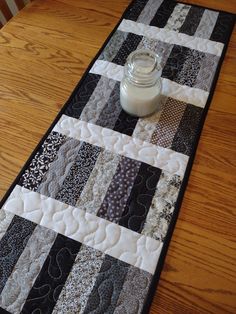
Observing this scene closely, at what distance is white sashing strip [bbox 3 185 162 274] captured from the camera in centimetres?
57

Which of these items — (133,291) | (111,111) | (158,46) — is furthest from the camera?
(158,46)

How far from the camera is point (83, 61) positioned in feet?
2.77

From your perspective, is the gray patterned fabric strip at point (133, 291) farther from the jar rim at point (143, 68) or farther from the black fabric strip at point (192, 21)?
the black fabric strip at point (192, 21)

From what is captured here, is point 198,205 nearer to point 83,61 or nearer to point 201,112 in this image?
point 201,112

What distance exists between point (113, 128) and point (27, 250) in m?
0.31

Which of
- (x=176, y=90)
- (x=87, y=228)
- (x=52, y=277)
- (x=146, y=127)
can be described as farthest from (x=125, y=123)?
(x=52, y=277)

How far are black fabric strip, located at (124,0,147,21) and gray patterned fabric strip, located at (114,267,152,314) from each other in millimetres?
717

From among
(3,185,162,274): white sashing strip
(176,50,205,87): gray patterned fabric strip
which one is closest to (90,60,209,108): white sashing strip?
(176,50,205,87): gray patterned fabric strip

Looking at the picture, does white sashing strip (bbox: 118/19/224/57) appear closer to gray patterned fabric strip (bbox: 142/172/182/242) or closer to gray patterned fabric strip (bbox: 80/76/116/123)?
gray patterned fabric strip (bbox: 80/76/116/123)

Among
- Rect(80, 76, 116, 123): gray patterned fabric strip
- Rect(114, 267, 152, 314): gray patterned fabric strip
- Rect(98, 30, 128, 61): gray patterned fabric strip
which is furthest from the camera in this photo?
Rect(98, 30, 128, 61): gray patterned fabric strip

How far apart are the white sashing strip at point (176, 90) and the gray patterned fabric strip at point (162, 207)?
212mm

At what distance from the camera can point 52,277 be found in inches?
21.9

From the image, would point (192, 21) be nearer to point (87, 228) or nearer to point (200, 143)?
point (200, 143)

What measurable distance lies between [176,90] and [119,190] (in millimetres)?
299
